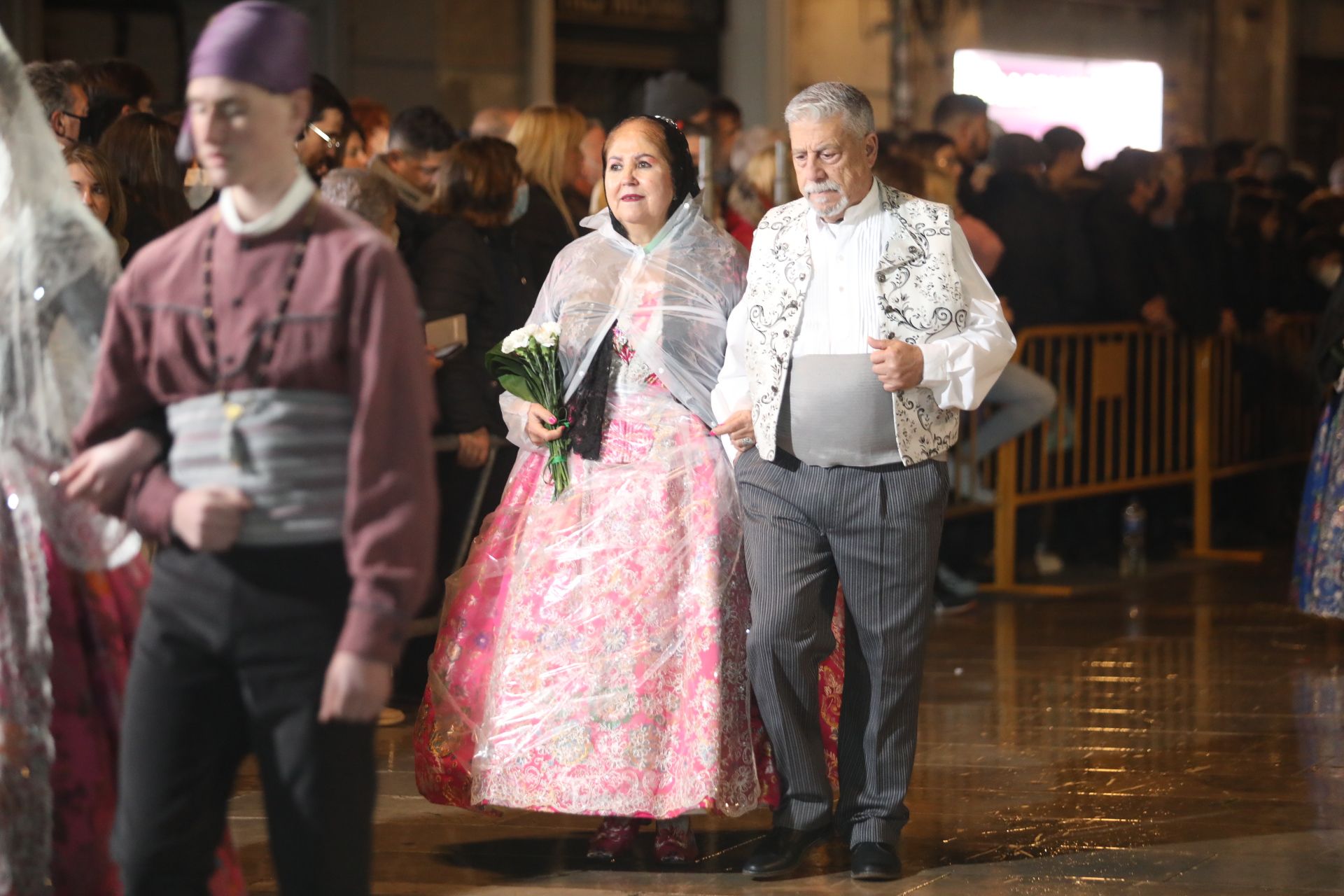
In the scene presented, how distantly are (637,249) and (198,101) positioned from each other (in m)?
2.14

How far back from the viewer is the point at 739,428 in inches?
181

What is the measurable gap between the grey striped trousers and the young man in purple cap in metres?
1.84

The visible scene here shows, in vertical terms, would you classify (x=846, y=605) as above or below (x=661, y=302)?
below

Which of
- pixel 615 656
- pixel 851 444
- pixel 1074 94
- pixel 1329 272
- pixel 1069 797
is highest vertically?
pixel 1074 94

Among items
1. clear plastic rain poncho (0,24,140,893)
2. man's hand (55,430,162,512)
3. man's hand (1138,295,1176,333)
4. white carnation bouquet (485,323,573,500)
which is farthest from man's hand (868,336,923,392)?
man's hand (1138,295,1176,333)

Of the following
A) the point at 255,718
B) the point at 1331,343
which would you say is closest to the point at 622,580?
the point at 255,718

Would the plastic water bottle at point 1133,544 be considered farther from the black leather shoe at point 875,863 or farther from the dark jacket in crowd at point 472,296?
the black leather shoe at point 875,863

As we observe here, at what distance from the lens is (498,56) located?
12.4 metres

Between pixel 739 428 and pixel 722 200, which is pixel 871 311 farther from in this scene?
pixel 722 200

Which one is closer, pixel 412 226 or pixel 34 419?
pixel 34 419

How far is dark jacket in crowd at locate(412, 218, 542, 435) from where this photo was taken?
247 inches

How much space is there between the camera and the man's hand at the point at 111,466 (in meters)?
2.80

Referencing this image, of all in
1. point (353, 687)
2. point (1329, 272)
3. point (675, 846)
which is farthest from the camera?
point (1329, 272)

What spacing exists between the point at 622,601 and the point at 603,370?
573 mm
